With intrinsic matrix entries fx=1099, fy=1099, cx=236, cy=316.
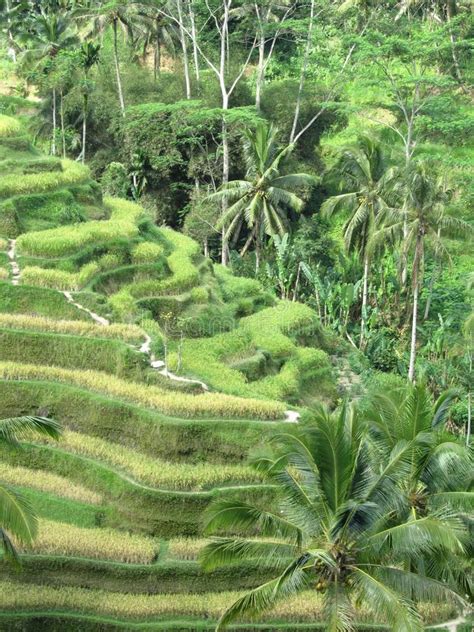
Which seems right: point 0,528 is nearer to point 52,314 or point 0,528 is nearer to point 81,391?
point 81,391

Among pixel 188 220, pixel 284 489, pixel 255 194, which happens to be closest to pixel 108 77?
pixel 188 220

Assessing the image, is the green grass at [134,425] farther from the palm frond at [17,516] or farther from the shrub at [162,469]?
the palm frond at [17,516]

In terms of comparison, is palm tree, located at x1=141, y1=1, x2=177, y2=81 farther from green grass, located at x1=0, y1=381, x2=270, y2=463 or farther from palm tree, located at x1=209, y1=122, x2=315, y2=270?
green grass, located at x1=0, y1=381, x2=270, y2=463

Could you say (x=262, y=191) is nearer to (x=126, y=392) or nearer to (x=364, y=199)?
(x=364, y=199)

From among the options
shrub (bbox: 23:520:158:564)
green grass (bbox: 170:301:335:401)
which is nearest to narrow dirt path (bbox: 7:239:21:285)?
green grass (bbox: 170:301:335:401)

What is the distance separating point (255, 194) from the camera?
39000 millimetres

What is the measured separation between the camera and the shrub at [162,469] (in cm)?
2167

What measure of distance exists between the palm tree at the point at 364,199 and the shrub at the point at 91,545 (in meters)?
17.4

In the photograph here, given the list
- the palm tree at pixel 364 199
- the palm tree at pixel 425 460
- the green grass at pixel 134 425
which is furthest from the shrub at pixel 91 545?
the palm tree at pixel 364 199

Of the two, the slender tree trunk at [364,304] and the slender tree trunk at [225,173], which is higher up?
the slender tree trunk at [225,173]

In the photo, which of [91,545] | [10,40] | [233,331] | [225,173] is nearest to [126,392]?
→ [91,545]

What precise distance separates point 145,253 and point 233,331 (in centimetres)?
347

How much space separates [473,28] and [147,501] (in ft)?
101

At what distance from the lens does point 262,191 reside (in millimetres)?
38875
